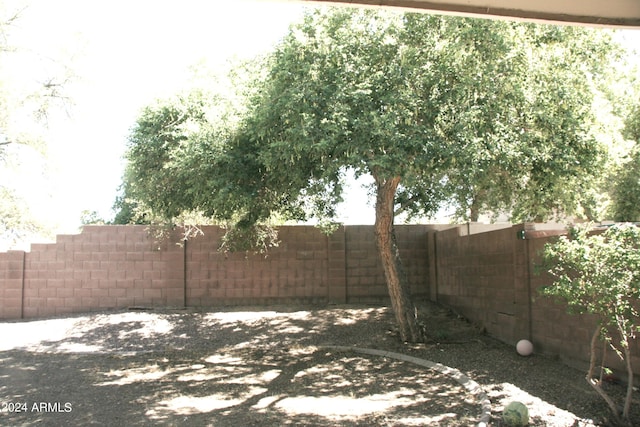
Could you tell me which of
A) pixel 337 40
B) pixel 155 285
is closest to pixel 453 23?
pixel 337 40

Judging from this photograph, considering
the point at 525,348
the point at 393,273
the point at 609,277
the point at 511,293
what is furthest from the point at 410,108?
the point at 525,348

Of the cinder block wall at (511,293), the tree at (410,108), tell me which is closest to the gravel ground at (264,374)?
the cinder block wall at (511,293)

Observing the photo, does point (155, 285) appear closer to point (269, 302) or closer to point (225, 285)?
point (225, 285)

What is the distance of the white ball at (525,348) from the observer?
8367 mm

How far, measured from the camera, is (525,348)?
8.38 metres

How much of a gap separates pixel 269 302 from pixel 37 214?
1121 cm

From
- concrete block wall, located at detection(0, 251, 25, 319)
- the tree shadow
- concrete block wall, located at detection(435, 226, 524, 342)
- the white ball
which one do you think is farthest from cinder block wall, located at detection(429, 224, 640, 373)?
concrete block wall, located at detection(0, 251, 25, 319)

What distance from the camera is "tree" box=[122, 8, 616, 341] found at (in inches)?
298

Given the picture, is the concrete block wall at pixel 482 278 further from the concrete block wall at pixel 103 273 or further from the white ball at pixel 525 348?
the concrete block wall at pixel 103 273

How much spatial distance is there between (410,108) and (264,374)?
14.7 feet

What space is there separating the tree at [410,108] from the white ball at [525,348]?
2537 millimetres

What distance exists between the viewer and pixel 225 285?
1404cm

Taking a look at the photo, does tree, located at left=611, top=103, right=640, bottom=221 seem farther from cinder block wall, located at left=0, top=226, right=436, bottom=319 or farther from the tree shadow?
the tree shadow

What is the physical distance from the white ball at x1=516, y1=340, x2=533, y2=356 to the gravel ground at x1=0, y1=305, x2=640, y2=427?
0.42 feet
